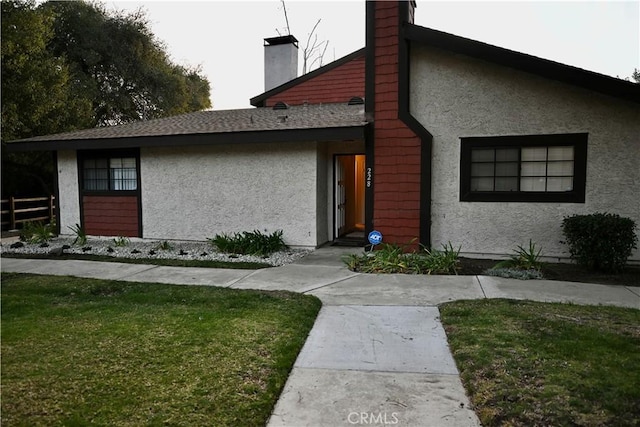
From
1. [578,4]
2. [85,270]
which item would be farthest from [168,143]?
[578,4]

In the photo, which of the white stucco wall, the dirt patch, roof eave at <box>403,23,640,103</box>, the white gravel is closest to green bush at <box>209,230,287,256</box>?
the white gravel

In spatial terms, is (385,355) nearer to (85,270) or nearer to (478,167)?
(478,167)

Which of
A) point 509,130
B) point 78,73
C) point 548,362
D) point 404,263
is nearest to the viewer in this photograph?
point 548,362

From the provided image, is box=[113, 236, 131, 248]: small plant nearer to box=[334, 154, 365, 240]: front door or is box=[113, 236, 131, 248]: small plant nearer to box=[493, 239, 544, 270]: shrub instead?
box=[334, 154, 365, 240]: front door

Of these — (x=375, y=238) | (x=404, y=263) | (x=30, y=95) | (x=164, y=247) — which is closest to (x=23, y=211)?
(x=30, y=95)

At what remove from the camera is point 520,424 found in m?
2.44

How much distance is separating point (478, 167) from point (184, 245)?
662 centimetres

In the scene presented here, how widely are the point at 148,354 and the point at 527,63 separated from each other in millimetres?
7214

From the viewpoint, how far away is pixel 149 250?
8953 millimetres

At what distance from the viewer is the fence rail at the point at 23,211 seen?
1401 centimetres

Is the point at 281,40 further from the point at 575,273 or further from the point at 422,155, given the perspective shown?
the point at 575,273

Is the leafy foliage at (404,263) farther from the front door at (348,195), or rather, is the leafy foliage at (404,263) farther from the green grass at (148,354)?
the front door at (348,195)

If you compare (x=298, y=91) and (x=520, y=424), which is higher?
Result: (x=298, y=91)

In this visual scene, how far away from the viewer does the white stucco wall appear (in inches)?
277
